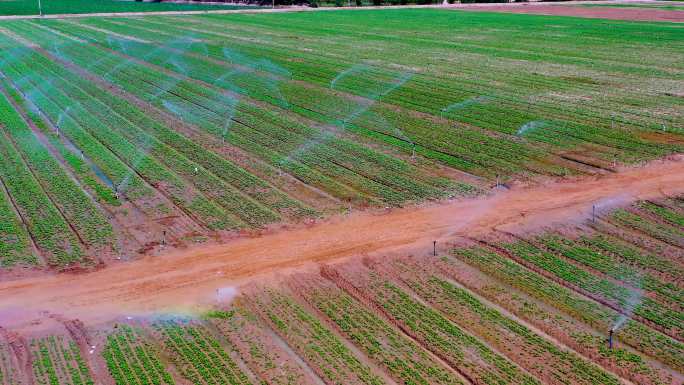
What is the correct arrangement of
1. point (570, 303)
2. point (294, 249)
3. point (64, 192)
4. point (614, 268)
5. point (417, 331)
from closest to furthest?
point (417, 331)
point (570, 303)
point (614, 268)
point (294, 249)
point (64, 192)

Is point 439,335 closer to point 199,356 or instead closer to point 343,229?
point 199,356

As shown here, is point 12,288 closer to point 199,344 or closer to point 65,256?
point 65,256

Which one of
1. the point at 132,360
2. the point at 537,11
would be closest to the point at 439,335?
the point at 132,360

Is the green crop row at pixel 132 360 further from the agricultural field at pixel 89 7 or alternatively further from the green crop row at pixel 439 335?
the agricultural field at pixel 89 7

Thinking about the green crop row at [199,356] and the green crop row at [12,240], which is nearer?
the green crop row at [199,356]

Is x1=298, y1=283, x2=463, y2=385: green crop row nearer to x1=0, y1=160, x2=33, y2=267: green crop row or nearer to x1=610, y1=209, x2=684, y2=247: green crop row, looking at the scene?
x1=0, y1=160, x2=33, y2=267: green crop row

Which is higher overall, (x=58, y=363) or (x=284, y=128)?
(x=284, y=128)

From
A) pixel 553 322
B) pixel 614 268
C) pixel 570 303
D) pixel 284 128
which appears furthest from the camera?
pixel 284 128

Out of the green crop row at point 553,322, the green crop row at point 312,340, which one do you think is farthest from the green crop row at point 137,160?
the green crop row at point 553,322
